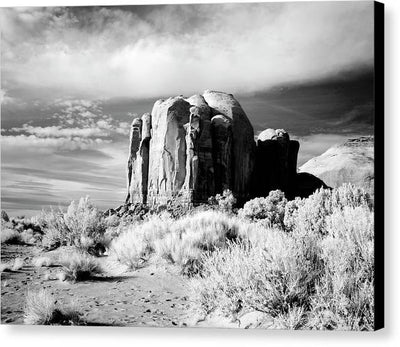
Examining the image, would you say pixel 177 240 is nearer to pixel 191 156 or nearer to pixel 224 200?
pixel 224 200

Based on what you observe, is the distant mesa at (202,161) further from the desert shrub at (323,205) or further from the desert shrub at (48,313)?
the desert shrub at (48,313)

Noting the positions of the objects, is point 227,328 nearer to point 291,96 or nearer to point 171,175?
point 291,96

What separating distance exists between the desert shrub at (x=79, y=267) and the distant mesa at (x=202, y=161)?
2104mm

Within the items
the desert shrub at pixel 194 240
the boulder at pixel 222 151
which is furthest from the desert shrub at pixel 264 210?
the boulder at pixel 222 151

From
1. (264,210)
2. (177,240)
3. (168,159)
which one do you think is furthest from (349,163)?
(168,159)

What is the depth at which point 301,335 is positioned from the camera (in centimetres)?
540

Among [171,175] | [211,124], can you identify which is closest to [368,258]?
[171,175]

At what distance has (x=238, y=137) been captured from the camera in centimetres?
1162

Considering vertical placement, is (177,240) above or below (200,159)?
below

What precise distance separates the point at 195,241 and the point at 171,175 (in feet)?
15.2

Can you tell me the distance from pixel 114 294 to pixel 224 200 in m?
4.11

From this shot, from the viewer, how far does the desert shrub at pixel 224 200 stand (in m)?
9.76

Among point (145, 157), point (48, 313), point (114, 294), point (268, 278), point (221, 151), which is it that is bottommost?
point (48, 313)

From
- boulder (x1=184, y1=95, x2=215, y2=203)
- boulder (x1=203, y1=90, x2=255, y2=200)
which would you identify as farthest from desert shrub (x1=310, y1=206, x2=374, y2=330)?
boulder (x1=184, y1=95, x2=215, y2=203)
